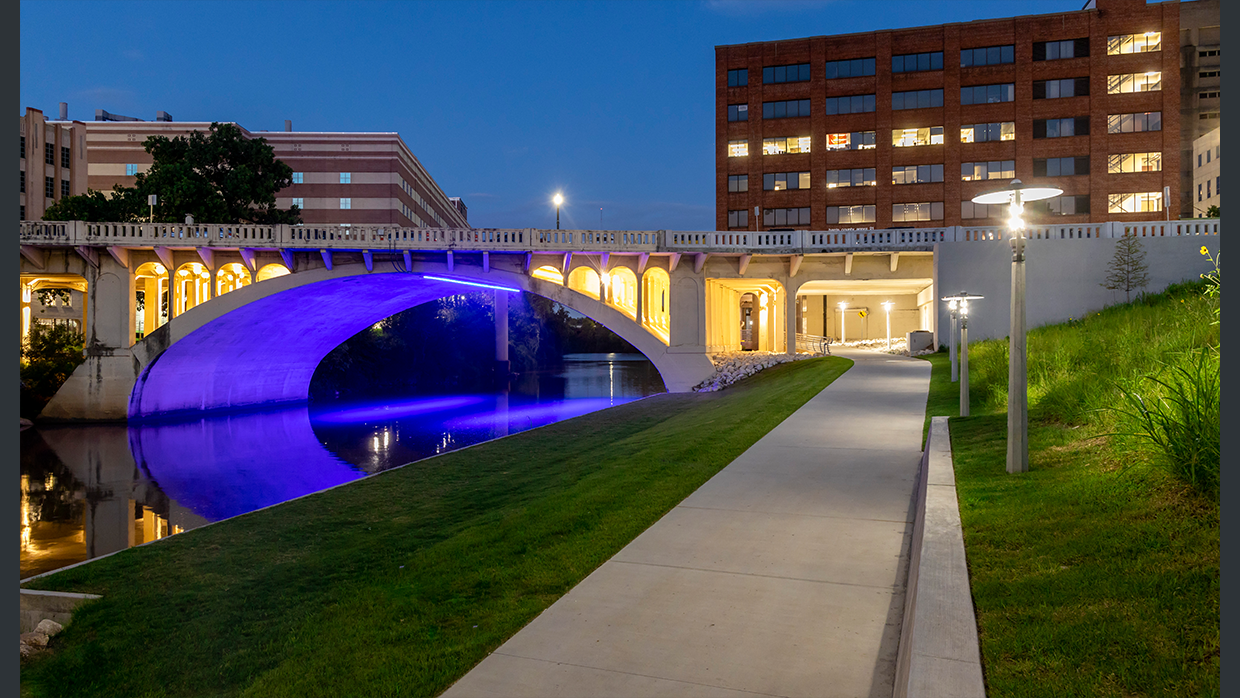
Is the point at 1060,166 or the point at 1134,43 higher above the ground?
the point at 1134,43

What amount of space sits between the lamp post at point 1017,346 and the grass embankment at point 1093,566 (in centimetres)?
27

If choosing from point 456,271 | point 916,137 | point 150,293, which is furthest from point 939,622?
point 916,137

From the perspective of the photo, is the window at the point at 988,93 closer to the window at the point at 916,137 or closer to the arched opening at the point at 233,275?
the window at the point at 916,137

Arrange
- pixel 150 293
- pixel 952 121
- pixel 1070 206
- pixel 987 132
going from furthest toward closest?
pixel 952 121
pixel 987 132
pixel 1070 206
pixel 150 293

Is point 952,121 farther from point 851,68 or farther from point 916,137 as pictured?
point 851,68

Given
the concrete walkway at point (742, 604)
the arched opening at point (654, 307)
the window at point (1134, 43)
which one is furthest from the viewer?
the window at point (1134, 43)

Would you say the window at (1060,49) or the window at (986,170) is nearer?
the window at (1060,49)

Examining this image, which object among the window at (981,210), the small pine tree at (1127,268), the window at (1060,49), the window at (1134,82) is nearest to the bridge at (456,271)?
the small pine tree at (1127,268)

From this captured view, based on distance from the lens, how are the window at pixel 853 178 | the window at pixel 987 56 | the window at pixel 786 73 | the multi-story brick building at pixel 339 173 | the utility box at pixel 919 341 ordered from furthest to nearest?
1. the multi-story brick building at pixel 339 173
2. the window at pixel 786 73
3. the window at pixel 853 178
4. the window at pixel 987 56
5. the utility box at pixel 919 341

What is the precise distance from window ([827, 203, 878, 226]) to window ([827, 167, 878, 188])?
1.69m

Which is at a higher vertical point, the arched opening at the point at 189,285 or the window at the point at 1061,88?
the window at the point at 1061,88

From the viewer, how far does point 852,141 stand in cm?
5500

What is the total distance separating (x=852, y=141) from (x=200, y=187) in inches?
1828

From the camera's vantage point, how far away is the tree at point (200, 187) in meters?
43.0
